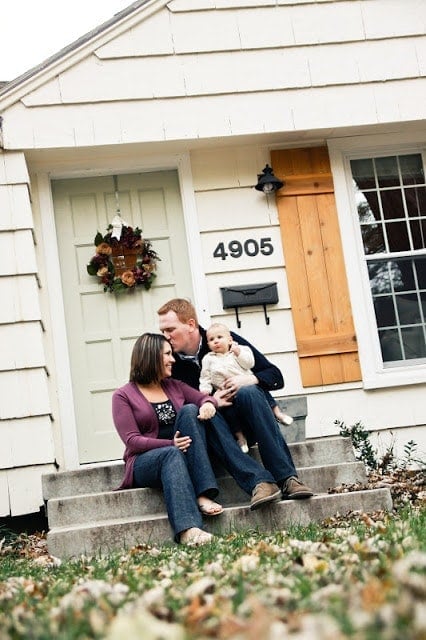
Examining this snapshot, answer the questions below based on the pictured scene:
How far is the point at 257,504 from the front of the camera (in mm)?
4777

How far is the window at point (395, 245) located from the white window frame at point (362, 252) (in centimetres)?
7

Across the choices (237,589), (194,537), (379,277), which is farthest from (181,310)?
(237,589)

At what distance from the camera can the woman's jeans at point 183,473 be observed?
468 centimetres

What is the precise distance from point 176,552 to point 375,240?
3.73m

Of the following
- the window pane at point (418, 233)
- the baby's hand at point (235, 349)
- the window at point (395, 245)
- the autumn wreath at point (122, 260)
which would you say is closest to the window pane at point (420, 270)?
the window at point (395, 245)

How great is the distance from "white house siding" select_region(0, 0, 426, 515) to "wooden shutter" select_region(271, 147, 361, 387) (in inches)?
3.6

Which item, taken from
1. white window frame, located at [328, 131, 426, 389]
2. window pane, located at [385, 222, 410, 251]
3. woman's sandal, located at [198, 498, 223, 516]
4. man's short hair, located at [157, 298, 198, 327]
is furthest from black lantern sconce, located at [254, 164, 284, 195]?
woman's sandal, located at [198, 498, 223, 516]

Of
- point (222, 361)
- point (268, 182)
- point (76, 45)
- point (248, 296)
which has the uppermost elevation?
point (76, 45)

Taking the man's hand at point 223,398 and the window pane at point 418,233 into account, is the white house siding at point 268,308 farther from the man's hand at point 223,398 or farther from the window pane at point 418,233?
the man's hand at point 223,398

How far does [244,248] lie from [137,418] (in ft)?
6.88

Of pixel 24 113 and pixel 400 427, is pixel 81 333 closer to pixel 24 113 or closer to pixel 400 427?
pixel 24 113

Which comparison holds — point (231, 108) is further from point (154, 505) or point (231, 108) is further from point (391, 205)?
point (154, 505)

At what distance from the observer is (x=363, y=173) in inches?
283

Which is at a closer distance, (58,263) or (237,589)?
(237,589)
